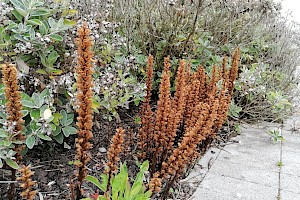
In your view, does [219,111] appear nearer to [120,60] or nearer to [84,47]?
[120,60]

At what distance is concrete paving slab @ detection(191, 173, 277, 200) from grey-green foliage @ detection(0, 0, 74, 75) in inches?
55.9

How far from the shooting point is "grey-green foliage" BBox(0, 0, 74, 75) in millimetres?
2236

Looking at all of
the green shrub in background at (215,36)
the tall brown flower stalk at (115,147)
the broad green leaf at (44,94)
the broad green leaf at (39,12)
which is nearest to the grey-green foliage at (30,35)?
the broad green leaf at (39,12)

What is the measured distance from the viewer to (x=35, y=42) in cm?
229

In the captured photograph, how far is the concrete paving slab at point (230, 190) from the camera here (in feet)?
8.63

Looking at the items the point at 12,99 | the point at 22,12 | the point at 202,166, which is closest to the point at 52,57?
the point at 22,12

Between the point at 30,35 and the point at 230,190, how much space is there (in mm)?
1848

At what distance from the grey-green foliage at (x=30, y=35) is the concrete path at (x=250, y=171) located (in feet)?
4.84

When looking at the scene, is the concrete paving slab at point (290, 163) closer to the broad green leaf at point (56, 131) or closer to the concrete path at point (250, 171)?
the concrete path at point (250, 171)

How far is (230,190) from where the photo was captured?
272 cm

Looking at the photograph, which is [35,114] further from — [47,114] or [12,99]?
[12,99]

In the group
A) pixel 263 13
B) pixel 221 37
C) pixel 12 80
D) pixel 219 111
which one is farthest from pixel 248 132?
pixel 12 80

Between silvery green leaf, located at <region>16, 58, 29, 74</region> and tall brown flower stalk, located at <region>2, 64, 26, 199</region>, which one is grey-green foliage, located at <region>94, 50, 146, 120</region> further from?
tall brown flower stalk, located at <region>2, 64, 26, 199</region>

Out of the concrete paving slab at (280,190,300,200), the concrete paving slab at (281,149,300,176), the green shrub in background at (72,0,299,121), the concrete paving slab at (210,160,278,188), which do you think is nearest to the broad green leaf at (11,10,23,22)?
the green shrub in background at (72,0,299,121)
